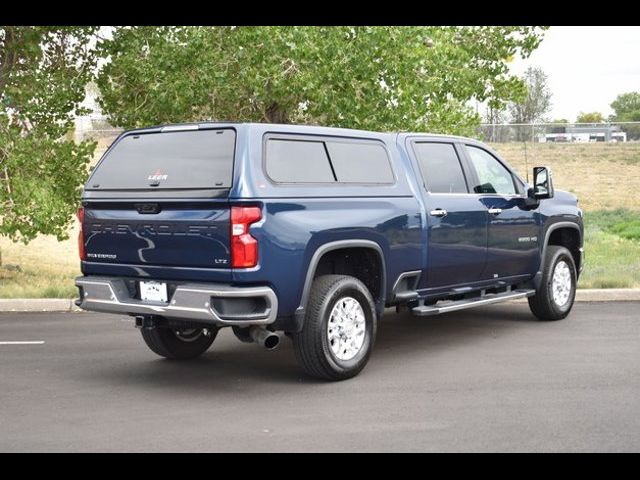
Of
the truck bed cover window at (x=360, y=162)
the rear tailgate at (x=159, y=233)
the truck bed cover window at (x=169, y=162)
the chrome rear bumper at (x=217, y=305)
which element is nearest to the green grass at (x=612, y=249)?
the truck bed cover window at (x=360, y=162)

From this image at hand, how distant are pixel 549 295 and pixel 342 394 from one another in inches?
154

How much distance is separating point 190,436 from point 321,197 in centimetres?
228

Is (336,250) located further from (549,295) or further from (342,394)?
(549,295)

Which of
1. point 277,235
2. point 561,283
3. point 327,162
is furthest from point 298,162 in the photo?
point 561,283

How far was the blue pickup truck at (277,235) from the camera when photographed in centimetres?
644

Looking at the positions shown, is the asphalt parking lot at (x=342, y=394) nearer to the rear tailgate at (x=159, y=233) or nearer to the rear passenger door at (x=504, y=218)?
the rear passenger door at (x=504, y=218)

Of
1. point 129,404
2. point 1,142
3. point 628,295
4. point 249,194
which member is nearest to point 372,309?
point 249,194

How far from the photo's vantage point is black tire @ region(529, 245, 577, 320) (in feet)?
31.8

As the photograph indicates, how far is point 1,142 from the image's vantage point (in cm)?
1280

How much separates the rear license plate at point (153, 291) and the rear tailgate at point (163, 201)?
0.15 m

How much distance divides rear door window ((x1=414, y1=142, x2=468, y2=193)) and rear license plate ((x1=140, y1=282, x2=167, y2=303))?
2.77m

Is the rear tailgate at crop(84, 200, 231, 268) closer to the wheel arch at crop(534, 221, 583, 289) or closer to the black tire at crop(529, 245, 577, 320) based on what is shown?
the black tire at crop(529, 245, 577, 320)

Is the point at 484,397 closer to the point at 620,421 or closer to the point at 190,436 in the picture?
the point at 620,421

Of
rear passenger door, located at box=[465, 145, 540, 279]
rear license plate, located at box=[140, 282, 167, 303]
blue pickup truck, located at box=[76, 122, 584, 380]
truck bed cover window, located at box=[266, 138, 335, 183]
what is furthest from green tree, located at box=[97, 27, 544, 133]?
rear license plate, located at box=[140, 282, 167, 303]
